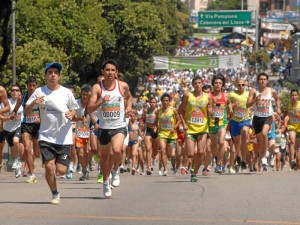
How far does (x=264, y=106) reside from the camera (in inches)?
887

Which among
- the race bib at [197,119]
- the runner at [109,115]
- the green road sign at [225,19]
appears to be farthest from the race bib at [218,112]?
the green road sign at [225,19]

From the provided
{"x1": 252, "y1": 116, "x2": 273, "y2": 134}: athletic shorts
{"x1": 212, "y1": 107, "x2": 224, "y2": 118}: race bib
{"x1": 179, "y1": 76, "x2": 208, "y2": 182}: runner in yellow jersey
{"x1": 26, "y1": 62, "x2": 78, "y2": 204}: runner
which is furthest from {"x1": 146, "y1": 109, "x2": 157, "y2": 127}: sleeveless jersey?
{"x1": 26, "y1": 62, "x2": 78, "y2": 204}: runner

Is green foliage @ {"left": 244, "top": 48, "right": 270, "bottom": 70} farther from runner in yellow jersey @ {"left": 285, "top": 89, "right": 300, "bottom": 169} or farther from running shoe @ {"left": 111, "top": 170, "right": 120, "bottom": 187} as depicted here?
running shoe @ {"left": 111, "top": 170, "right": 120, "bottom": 187}

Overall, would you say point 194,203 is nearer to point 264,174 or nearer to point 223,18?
point 264,174

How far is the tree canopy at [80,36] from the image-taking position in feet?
151

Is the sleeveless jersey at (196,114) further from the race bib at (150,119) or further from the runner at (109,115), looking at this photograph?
the race bib at (150,119)

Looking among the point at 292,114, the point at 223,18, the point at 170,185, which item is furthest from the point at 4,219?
the point at 223,18

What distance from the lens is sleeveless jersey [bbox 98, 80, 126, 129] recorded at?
15.9 meters

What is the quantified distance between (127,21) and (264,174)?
46385 mm

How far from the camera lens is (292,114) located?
2580 cm

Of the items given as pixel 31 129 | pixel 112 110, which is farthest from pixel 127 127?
pixel 112 110

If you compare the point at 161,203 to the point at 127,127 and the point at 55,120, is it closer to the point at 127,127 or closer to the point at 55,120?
the point at 55,120

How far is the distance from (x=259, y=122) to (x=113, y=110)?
24.0 ft

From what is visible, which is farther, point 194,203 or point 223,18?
point 223,18
